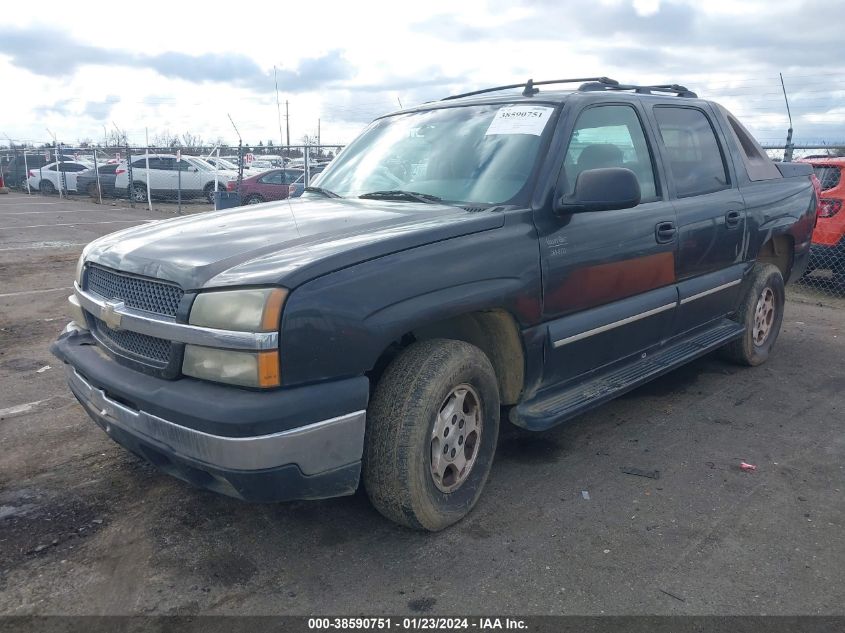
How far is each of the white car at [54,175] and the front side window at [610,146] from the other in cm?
2585

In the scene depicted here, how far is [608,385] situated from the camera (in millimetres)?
3859

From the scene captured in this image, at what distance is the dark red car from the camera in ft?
64.5

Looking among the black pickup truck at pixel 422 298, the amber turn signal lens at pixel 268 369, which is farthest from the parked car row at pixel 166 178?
the amber turn signal lens at pixel 268 369

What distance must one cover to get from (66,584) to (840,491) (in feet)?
11.7

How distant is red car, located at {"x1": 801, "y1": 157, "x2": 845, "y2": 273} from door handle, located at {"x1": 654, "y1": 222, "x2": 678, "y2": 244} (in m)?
5.52

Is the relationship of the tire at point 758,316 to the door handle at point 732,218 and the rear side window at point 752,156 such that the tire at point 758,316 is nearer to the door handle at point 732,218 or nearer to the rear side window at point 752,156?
the door handle at point 732,218

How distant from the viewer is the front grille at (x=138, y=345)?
8.98 feet

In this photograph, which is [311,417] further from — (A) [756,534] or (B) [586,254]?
(A) [756,534]

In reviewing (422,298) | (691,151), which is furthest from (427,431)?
(691,151)

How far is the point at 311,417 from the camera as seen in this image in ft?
8.27

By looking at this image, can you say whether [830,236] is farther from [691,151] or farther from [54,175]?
[54,175]

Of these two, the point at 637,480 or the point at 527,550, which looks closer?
the point at 527,550

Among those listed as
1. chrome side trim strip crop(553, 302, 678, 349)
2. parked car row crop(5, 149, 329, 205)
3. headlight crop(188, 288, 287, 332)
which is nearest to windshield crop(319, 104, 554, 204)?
chrome side trim strip crop(553, 302, 678, 349)

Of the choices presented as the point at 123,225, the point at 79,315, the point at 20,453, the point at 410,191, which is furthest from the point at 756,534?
the point at 123,225
